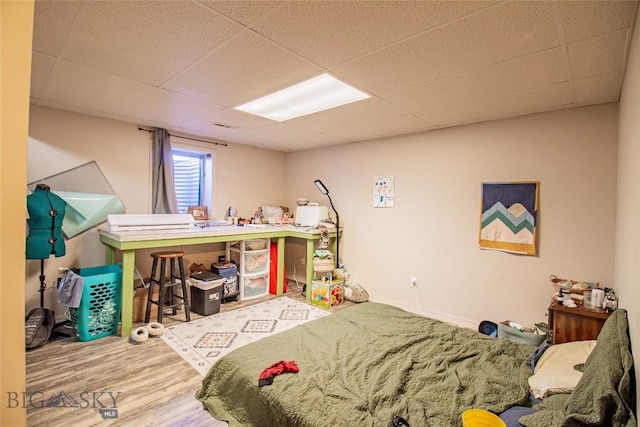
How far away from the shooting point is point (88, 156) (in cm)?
331

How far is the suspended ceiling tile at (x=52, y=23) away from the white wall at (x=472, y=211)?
324cm

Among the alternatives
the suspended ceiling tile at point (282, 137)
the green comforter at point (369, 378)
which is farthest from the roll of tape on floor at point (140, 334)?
the suspended ceiling tile at point (282, 137)

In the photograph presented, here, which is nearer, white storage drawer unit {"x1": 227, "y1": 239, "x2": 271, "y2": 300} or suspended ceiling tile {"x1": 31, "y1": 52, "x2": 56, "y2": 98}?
suspended ceiling tile {"x1": 31, "y1": 52, "x2": 56, "y2": 98}

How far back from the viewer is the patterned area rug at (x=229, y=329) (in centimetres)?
260

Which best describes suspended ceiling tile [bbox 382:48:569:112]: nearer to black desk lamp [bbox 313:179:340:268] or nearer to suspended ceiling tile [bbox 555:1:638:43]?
suspended ceiling tile [bbox 555:1:638:43]

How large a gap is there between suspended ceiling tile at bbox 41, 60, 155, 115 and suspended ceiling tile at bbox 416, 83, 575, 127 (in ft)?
8.37

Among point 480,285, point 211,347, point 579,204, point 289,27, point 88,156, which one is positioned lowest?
point 211,347

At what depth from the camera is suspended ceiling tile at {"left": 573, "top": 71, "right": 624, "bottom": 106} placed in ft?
6.71

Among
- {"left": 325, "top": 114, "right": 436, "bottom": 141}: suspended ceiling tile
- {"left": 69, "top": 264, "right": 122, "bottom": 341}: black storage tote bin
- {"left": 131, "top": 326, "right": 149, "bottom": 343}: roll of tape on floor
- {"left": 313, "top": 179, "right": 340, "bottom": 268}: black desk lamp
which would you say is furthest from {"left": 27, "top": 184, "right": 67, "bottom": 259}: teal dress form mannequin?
{"left": 313, "top": 179, "right": 340, "bottom": 268}: black desk lamp

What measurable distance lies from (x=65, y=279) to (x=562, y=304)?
4.22 metres

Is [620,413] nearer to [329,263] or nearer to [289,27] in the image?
[289,27]

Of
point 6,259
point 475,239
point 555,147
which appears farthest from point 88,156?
point 555,147

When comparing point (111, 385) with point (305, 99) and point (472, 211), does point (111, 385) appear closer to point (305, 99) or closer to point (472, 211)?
point (305, 99)

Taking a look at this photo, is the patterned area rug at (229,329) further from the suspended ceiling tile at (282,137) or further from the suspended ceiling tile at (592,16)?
the suspended ceiling tile at (592,16)
